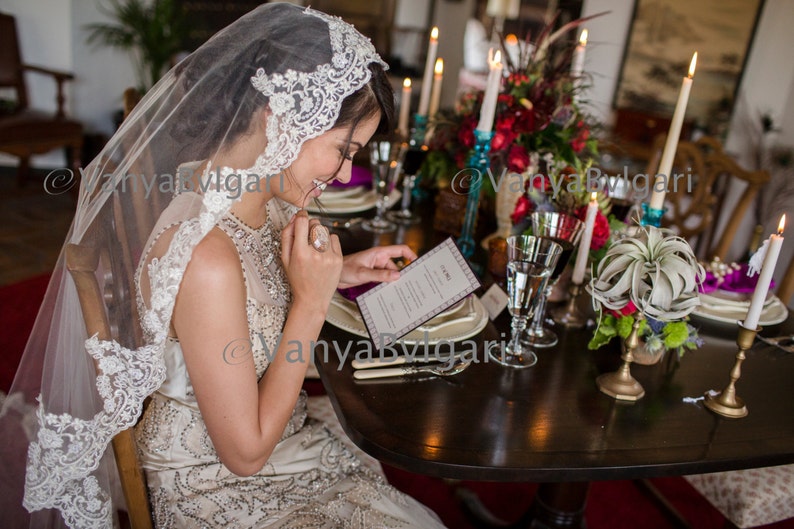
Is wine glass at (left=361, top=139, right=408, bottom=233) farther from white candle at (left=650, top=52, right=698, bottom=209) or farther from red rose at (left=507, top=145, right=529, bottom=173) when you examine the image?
white candle at (left=650, top=52, right=698, bottom=209)

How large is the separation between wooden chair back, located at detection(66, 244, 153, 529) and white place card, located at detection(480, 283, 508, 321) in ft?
2.80

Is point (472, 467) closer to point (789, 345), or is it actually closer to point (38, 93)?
point (789, 345)

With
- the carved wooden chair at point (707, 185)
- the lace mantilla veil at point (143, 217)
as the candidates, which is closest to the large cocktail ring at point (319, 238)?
the lace mantilla veil at point (143, 217)

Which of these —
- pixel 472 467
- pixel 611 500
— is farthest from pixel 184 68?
pixel 611 500

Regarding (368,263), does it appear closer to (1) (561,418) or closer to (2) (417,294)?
(2) (417,294)

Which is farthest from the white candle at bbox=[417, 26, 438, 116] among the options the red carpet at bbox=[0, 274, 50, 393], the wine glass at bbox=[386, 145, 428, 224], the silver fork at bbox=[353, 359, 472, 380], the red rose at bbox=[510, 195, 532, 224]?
the red carpet at bbox=[0, 274, 50, 393]

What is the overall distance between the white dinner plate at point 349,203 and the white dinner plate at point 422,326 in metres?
0.66

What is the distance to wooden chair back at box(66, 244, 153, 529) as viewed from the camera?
1.00 m

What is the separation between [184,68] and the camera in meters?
1.22

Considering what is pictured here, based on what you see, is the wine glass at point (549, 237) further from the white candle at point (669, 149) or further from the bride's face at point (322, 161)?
the bride's face at point (322, 161)

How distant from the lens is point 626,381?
1.30 meters

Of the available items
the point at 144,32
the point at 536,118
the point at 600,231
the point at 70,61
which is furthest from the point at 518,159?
the point at 70,61

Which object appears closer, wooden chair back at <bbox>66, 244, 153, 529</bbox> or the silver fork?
wooden chair back at <bbox>66, 244, 153, 529</bbox>

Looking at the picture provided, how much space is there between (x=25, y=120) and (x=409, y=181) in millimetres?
3476
